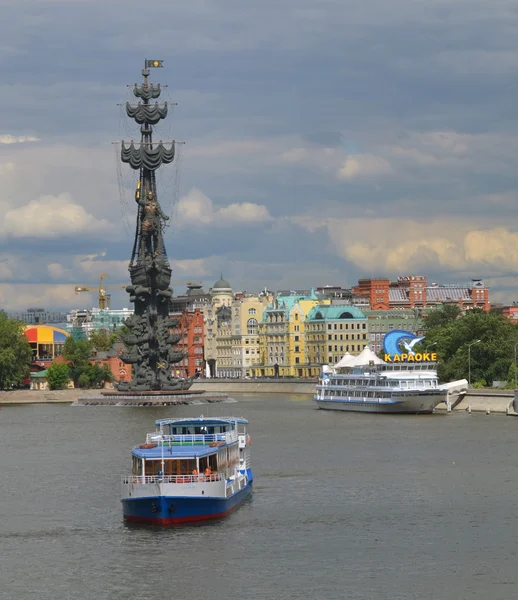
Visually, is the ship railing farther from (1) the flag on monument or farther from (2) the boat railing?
(1) the flag on monument

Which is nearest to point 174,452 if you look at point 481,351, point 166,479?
point 166,479

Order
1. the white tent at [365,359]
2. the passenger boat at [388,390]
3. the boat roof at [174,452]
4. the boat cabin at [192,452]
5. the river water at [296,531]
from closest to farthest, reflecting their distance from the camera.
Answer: the river water at [296,531] → the boat cabin at [192,452] → the boat roof at [174,452] → the passenger boat at [388,390] → the white tent at [365,359]

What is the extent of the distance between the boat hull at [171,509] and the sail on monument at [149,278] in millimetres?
126159

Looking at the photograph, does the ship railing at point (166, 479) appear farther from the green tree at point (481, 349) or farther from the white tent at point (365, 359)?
the white tent at point (365, 359)

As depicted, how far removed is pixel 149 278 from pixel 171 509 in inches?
5060

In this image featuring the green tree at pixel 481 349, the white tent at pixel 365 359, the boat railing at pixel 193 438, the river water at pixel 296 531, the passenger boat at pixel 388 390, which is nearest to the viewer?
the river water at pixel 296 531

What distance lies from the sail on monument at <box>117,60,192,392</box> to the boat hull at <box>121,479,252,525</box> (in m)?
126

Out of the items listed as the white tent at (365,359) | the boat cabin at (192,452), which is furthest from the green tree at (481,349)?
the boat cabin at (192,452)

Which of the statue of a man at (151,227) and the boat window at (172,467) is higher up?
the statue of a man at (151,227)

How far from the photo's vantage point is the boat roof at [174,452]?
62938 millimetres

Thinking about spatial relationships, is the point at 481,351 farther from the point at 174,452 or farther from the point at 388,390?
the point at 174,452

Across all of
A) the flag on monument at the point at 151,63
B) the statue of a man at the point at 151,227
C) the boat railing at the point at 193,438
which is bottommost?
the boat railing at the point at 193,438

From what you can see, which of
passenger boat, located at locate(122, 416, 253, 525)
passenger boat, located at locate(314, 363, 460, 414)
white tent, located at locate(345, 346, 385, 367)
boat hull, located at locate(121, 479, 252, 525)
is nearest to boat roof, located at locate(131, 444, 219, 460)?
passenger boat, located at locate(122, 416, 253, 525)

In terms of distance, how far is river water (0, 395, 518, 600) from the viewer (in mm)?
51562
